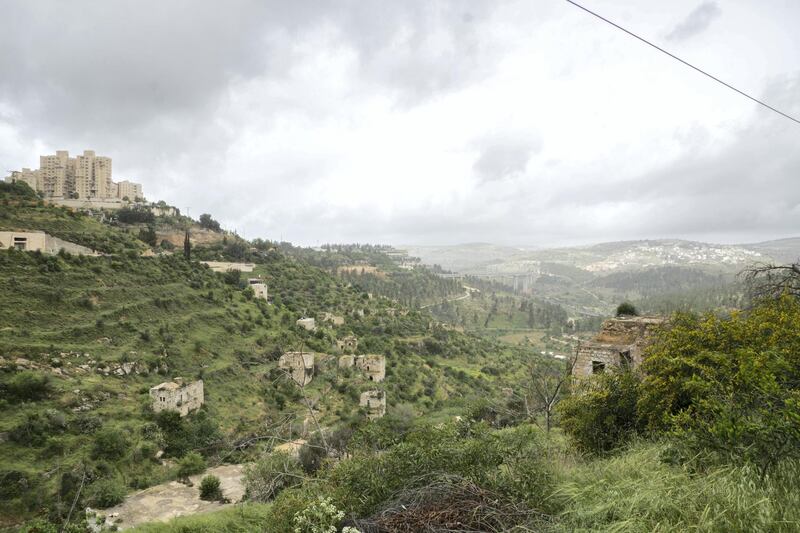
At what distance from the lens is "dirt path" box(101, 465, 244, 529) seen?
13.2 m

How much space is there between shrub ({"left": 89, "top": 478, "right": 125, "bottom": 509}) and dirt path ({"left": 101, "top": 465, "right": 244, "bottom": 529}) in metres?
0.29

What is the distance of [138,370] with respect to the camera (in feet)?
79.4

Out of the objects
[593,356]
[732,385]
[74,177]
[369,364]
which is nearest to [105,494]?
[593,356]

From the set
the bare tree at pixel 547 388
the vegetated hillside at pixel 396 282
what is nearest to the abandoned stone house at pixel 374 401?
the bare tree at pixel 547 388

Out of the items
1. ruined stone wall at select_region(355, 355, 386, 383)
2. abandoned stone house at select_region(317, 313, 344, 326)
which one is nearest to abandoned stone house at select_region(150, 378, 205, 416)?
ruined stone wall at select_region(355, 355, 386, 383)

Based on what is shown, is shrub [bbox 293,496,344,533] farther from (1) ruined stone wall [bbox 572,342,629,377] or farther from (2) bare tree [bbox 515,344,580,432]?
(1) ruined stone wall [bbox 572,342,629,377]

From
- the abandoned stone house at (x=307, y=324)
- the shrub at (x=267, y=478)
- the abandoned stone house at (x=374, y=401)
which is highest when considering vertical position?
the shrub at (x=267, y=478)

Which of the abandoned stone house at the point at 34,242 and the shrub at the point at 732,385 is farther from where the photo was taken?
the abandoned stone house at the point at 34,242

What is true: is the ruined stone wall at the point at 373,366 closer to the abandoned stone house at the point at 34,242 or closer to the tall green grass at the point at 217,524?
the tall green grass at the point at 217,524

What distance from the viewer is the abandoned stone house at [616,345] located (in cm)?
1098

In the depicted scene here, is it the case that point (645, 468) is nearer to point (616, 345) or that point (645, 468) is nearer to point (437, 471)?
point (437, 471)

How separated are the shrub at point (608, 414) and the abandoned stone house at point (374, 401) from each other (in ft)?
72.6

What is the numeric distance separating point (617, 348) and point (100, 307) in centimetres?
3299

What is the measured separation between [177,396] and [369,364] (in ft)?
58.6
